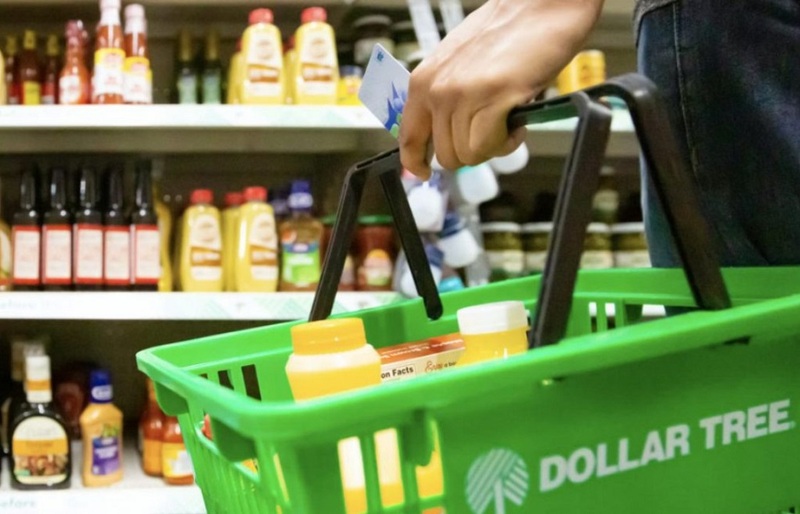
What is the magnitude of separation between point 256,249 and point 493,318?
1098mm

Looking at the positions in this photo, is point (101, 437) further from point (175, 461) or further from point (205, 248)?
point (205, 248)

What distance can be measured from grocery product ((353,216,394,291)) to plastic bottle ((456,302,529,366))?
105 centimetres

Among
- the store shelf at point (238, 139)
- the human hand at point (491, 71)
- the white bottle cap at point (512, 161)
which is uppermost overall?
the store shelf at point (238, 139)

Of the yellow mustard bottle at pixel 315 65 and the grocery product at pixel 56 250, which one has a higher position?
the yellow mustard bottle at pixel 315 65

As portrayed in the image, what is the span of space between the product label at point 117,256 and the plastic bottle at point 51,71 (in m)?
0.33

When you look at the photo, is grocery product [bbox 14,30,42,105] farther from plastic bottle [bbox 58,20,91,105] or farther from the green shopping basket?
the green shopping basket

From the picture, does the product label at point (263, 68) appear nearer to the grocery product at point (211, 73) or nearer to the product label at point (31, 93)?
the grocery product at point (211, 73)

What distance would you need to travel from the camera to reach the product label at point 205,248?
5.04ft

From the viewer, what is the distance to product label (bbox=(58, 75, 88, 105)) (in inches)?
60.4

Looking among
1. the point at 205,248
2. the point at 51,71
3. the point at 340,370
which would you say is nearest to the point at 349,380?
the point at 340,370

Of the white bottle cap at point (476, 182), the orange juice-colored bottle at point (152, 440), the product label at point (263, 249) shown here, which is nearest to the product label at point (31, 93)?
the product label at point (263, 249)

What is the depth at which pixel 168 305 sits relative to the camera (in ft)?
4.66

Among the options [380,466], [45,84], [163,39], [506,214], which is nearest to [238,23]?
[163,39]

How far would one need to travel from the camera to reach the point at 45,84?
5.39 ft
